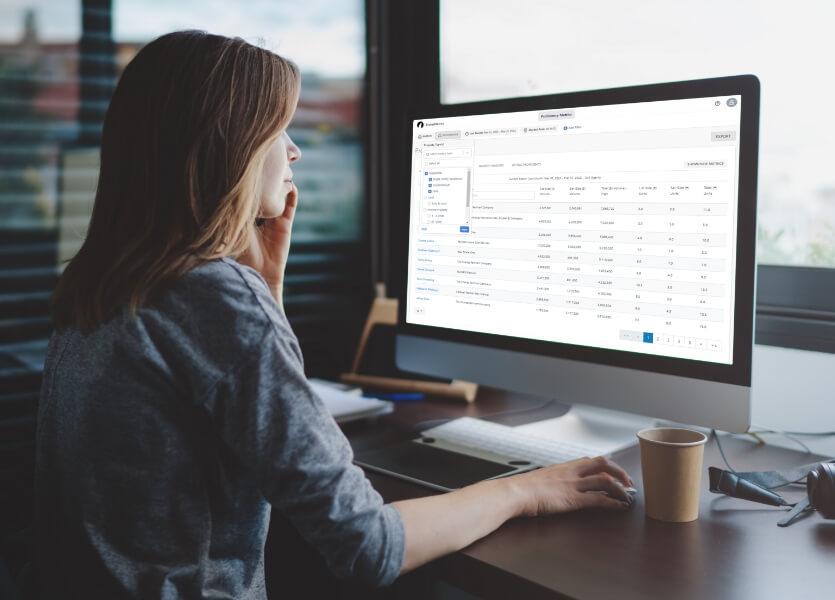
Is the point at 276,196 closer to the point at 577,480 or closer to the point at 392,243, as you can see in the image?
the point at 577,480

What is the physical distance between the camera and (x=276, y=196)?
1055 millimetres

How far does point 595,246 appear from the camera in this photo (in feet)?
3.84

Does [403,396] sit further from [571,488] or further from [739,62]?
[739,62]

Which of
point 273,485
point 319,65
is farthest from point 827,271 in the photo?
point 319,65

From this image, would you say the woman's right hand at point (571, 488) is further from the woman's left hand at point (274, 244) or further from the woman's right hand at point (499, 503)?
the woman's left hand at point (274, 244)

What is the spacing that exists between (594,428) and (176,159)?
83 cm

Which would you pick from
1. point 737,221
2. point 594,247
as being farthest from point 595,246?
point 737,221

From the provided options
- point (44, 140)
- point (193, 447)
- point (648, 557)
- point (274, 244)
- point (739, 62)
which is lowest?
point (648, 557)

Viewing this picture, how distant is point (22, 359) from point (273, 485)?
→ 980mm

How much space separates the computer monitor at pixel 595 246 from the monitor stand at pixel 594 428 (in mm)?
94

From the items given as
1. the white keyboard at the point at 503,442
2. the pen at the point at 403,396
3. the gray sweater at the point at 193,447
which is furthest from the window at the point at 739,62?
the gray sweater at the point at 193,447

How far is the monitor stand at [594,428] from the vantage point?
1269mm

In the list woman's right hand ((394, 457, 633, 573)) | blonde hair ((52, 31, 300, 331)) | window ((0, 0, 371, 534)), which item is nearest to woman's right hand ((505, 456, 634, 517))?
woman's right hand ((394, 457, 633, 573))

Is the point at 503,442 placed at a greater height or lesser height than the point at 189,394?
lesser
